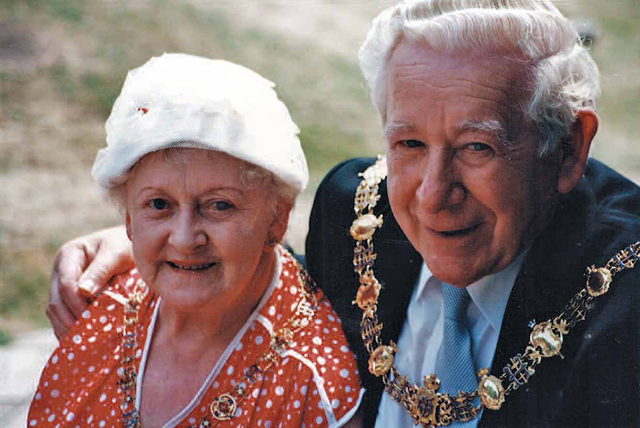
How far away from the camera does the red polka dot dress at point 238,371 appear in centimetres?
213

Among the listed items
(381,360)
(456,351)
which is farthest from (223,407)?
(456,351)

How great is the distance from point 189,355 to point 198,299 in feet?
0.90

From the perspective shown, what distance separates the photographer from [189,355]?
Result: 2287 millimetres

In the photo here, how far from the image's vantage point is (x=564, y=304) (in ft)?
6.12

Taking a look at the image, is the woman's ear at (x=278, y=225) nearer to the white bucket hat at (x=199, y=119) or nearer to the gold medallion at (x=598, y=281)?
the white bucket hat at (x=199, y=119)

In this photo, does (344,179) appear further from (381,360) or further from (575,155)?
(575,155)

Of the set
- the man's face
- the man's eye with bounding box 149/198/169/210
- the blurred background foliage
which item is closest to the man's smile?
the man's face

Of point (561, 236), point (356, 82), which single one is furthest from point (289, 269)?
point (356, 82)

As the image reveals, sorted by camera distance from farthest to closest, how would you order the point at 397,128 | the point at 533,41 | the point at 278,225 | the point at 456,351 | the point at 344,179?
the point at 344,179 < the point at 278,225 < the point at 456,351 < the point at 397,128 < the point at 533,41

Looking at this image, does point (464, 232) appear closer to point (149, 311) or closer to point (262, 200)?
point (262, 200)

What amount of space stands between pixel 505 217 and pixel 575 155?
0.85ft

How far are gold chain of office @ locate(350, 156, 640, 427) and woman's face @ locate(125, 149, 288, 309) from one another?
35 centimetres

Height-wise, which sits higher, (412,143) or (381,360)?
(412,143)

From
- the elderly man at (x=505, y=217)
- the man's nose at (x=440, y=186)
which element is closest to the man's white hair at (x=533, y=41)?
the elderly man at (x=505, y=217)
